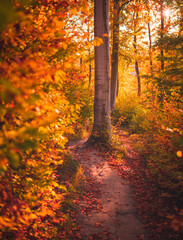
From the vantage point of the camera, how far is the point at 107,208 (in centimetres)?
319

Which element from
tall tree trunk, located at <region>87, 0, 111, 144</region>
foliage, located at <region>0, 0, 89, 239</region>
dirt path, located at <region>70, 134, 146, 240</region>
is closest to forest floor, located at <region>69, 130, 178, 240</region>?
dirt path, located at <region>70, 134, 146, 240</region>

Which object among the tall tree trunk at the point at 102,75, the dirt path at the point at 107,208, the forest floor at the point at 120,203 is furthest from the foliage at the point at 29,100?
the tall tree trunk at the point at 102,75

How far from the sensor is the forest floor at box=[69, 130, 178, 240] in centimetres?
253

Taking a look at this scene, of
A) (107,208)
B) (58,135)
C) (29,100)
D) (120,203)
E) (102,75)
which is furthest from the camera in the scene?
(102,75)

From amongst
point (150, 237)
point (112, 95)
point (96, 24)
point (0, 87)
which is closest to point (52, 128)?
point (0, 87)

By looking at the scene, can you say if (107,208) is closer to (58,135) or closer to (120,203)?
(120,203)

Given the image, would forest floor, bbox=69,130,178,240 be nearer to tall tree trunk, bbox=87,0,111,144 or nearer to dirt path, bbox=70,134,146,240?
dirt path, bbox=70,134,146,240

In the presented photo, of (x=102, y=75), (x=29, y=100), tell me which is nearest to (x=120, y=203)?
(x=29, y=100)

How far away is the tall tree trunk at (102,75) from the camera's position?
5.30 metres

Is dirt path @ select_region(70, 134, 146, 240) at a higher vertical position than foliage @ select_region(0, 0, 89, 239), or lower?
lower

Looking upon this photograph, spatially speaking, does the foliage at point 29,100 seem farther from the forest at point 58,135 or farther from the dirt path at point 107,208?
the dirt path at point 107,208

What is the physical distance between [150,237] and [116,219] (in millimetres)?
678

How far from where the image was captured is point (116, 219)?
Result: 2861 millimetres

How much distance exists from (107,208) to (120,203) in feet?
1.07
